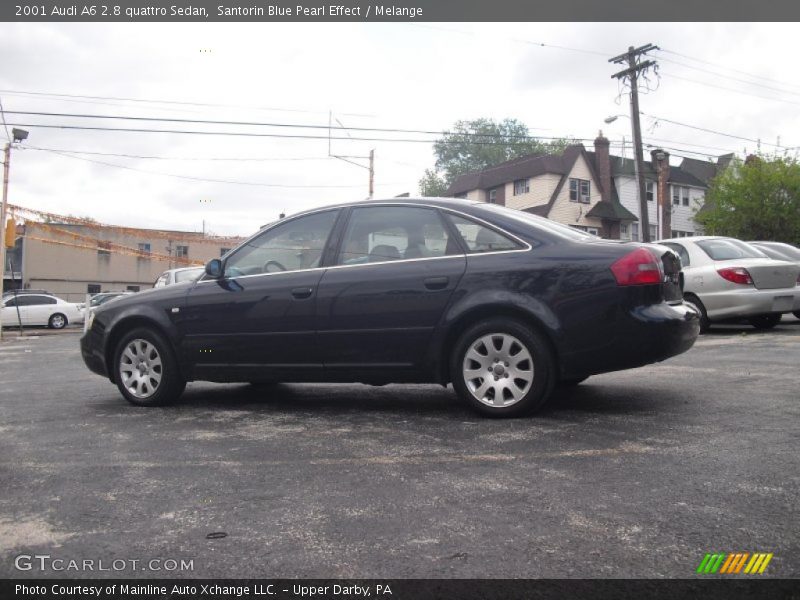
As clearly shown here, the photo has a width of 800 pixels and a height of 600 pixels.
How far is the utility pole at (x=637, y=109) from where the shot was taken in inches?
988

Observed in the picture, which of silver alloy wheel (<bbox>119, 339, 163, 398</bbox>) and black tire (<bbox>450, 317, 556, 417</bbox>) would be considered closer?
black tire (<bbox>450, 317, 556, 417</bbox>)

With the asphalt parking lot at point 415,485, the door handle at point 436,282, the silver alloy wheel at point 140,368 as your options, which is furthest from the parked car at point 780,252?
the silver alloy wheel at point 140,368

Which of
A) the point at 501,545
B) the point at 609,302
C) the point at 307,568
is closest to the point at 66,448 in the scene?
the point at 307,568

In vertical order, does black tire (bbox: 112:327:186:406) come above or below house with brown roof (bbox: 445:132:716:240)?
below

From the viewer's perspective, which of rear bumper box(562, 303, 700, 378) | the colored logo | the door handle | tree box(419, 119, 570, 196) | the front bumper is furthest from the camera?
tree box(419, 119, 570, 196)

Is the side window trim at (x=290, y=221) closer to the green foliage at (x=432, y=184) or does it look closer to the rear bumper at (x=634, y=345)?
the rear bumper at (x=634, y=345)

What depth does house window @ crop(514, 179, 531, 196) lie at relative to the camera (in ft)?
140

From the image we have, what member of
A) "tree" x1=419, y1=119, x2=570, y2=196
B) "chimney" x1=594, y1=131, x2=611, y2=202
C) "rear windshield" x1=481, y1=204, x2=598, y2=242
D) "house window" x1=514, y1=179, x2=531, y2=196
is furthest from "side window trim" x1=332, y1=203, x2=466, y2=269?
"tree" x1=419, y1=119, x2=570, y2=196

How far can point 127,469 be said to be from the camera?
4066 mm

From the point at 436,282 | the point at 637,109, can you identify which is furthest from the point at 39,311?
the point at 436,282

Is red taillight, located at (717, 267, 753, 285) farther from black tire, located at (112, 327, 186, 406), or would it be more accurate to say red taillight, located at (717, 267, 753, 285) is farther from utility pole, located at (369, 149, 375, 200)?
utility pole, located at (369, 149, 375, 200)

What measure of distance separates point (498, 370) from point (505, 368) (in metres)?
0.05

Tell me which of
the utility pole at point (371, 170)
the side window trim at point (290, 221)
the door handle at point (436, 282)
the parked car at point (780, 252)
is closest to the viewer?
the door handle at point (436, 282)
